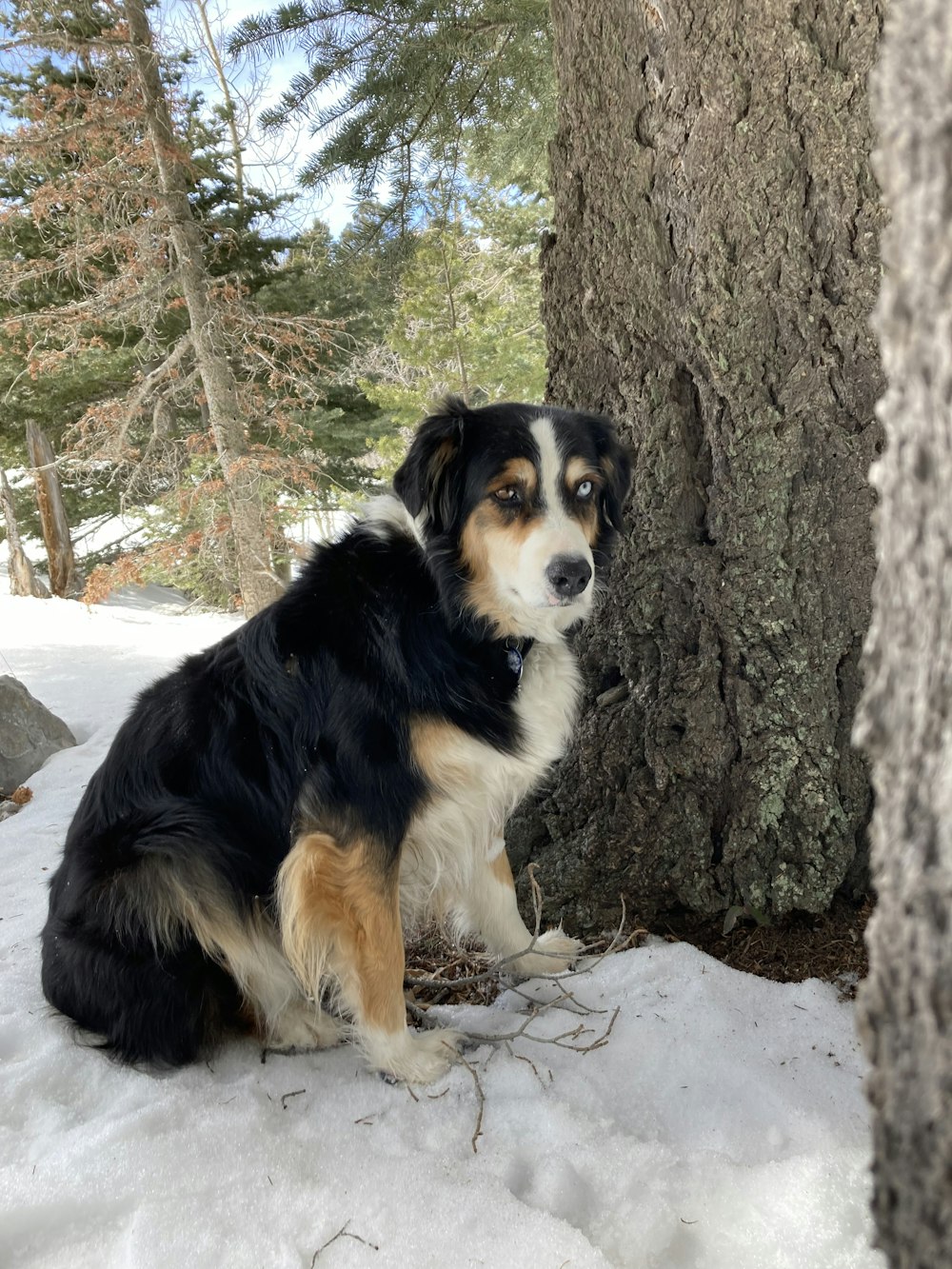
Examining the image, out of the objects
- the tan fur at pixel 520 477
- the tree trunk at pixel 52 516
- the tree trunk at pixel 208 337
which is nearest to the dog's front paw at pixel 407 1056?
the tan fur at pixel 520 477

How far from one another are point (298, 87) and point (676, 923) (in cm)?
416

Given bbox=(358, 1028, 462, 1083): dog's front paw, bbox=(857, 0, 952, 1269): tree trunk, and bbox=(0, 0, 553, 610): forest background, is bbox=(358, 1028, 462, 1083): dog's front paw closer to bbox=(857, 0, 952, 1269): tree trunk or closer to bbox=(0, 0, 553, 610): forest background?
bbox=(857, 0, 952, 1269): tree trunk

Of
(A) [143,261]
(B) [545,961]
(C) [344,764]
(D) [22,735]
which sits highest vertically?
(A) [143,261]

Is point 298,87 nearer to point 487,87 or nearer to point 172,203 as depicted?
point 487,87

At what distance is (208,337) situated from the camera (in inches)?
379

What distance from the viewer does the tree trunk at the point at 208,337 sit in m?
8.66

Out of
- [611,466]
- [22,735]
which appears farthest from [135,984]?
[22,735]

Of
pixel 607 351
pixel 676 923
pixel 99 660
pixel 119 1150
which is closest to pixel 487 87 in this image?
pixel 607 351

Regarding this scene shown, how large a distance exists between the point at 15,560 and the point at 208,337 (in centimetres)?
847

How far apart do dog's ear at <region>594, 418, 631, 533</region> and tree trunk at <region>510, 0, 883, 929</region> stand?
110 millimetres

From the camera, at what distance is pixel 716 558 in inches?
104

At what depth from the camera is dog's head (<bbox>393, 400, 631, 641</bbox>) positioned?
2406 millimetres

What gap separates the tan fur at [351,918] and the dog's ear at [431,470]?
3.25ft

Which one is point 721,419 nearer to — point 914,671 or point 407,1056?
point 914,671
